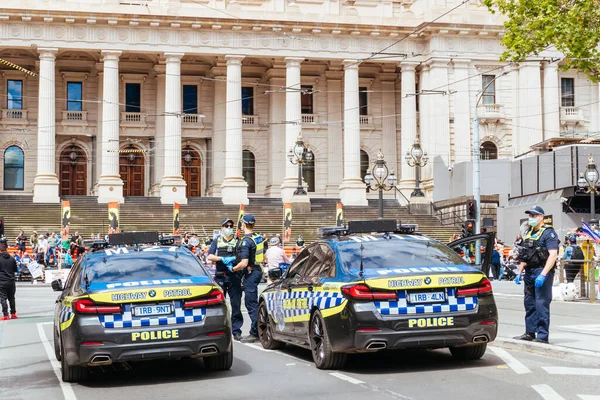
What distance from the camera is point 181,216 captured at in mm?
49000

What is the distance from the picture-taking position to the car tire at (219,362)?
11.3m

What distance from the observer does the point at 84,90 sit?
5803cm

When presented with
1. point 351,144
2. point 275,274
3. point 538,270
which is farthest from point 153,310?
point 351,144

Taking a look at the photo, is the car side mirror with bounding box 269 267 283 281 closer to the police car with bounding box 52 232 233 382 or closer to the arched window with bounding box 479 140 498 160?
the police car with bounding box 52 232 233 382

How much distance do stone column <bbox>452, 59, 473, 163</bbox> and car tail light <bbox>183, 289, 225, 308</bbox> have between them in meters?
45.3

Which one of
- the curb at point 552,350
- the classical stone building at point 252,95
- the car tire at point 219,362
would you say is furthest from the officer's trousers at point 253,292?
the classical stone building at point 252,95

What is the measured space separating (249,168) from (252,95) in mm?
4666

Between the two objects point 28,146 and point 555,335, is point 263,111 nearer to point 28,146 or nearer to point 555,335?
point 28,146

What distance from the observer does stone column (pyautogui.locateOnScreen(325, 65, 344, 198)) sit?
59969mm

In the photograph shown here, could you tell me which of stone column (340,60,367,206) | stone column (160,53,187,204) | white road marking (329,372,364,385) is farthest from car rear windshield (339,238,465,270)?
stone column (340,60,367,206)

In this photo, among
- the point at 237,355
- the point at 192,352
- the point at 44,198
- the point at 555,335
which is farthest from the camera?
the point at 44,198

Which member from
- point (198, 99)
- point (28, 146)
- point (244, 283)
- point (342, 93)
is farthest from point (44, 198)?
point (244, 283)

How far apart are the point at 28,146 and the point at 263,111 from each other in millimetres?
14563

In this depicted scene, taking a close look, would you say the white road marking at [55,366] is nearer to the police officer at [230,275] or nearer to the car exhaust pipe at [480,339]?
the police officer at [230,275]
